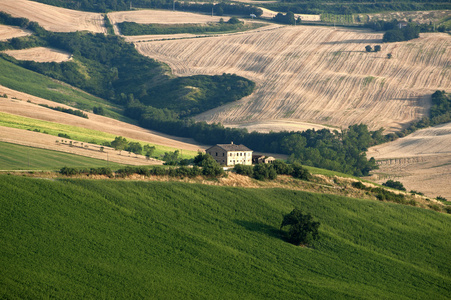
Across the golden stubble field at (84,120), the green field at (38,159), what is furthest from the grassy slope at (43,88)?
the green field at (38,159)

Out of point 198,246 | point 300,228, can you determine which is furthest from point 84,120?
point 198,246

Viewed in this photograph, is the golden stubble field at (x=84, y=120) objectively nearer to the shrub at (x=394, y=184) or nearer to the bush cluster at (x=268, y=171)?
the shrub at (x=394, y=184)

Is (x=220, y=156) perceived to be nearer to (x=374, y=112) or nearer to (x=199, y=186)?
(x=199, y=186)

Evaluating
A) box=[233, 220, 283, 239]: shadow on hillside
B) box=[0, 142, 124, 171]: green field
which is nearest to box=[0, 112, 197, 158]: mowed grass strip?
box=[0, 142, 124, 171]: green field

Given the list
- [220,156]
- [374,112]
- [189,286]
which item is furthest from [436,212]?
[374,112]

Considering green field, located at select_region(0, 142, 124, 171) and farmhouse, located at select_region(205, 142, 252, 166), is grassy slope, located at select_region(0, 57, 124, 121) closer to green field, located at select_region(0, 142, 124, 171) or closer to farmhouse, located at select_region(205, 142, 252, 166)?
green field, located at select_region(0, 142, 124, 171)
